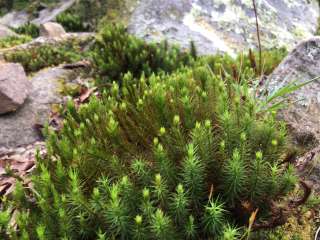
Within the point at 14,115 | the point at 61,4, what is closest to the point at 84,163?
the point at 14,115

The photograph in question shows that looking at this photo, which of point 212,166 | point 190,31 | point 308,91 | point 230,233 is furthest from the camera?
point 190,31

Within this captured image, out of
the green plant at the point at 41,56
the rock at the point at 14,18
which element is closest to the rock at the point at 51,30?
the green plant at the point at 41,56

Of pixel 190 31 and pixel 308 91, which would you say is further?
pixel 190 31

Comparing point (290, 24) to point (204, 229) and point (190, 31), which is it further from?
point (204, 229)

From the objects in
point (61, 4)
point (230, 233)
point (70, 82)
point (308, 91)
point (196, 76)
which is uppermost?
point (230, 233)

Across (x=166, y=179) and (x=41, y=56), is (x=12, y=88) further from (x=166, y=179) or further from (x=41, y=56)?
(x=166, y=179)

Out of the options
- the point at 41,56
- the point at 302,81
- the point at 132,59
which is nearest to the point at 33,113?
the point at 132,59
